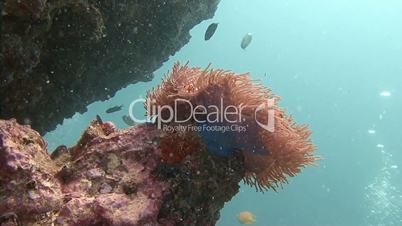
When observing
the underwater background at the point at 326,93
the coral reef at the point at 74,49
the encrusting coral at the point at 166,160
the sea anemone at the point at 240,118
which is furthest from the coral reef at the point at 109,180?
the underwater background at the point at 326,93

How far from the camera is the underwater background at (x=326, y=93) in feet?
161

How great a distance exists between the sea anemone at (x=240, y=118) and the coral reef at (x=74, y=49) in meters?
1.54

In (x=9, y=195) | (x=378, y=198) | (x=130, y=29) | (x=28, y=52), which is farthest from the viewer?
(x=378, y=198)

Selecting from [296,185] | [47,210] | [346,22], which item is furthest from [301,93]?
[47,210]

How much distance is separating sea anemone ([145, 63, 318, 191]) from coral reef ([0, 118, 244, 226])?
168 millimetres

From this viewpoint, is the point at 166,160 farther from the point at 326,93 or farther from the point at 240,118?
the point at 326,93

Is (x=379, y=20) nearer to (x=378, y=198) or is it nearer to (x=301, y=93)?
(x=301, y=93)

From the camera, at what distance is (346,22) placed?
295 feet

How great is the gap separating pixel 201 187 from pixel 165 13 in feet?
17.4

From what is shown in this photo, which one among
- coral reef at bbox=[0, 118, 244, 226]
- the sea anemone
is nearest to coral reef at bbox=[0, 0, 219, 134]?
A: coral reef at bbox=[0, 118, 244, 226]

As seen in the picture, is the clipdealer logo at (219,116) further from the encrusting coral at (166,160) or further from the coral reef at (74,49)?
the coral reef at (74,49)

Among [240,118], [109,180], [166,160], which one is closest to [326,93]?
[240,118]

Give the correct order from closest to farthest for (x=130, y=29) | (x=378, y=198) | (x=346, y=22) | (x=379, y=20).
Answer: (x=130, y=29) < (x=378, y=198) < (x=379, y=20) < (x=346, y=22)

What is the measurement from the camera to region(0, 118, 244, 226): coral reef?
258 cm
